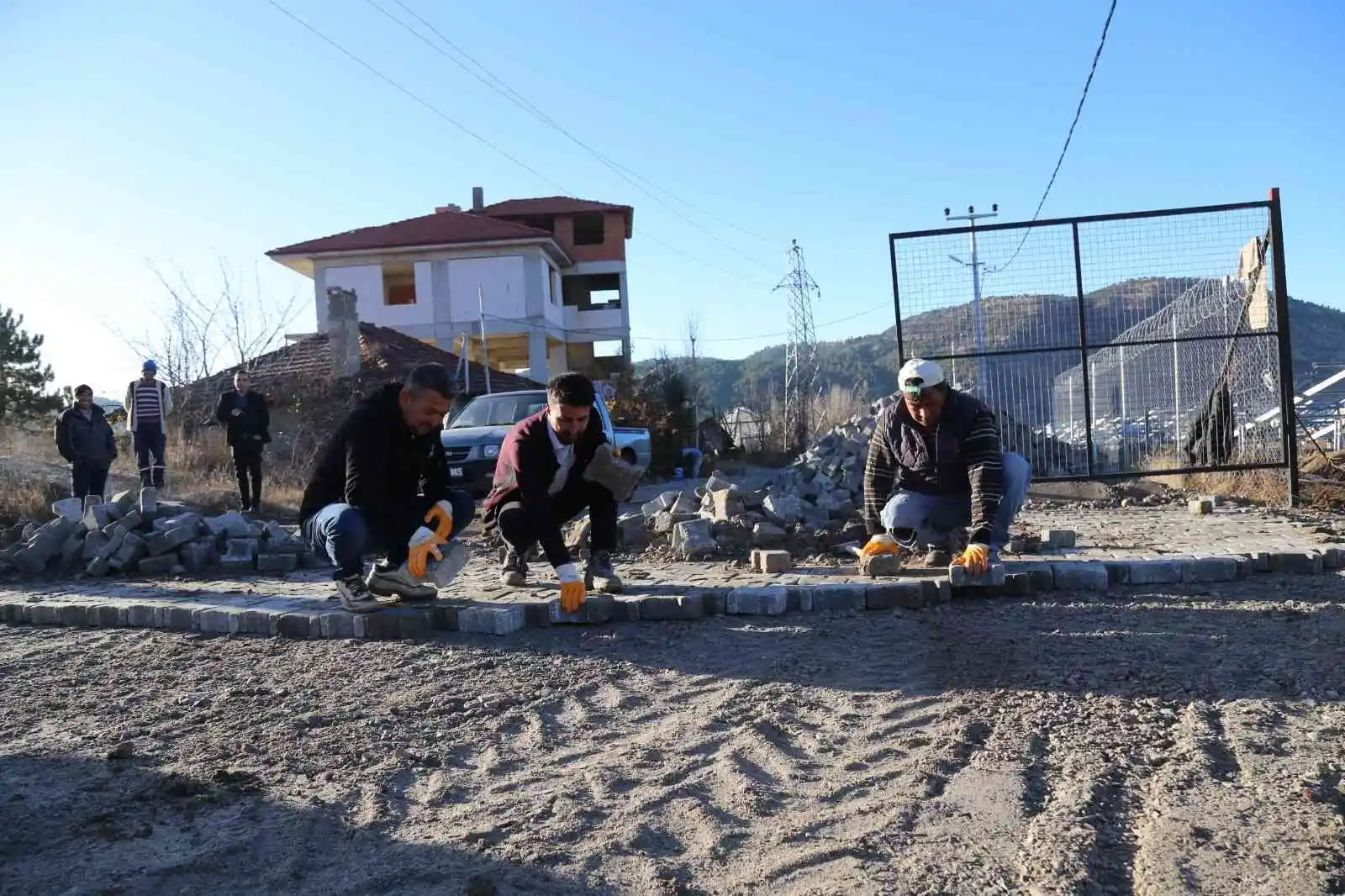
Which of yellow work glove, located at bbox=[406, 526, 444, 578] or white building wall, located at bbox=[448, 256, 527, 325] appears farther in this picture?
white building wall, located at bbox=[448, 256, 527, 325]

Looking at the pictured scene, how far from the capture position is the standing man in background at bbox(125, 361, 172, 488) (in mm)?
11094

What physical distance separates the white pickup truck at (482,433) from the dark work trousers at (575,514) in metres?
5.39

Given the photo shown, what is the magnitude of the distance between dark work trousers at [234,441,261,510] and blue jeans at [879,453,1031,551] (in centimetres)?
752

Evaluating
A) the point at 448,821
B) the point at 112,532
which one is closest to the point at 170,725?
the point at 448,821

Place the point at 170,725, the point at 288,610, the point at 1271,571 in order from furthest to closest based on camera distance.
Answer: the point at 1271,571, the point at 288,610, the point at 170,725

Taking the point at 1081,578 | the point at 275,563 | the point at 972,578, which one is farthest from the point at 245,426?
the point at 1081,578

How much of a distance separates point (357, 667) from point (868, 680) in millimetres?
2278

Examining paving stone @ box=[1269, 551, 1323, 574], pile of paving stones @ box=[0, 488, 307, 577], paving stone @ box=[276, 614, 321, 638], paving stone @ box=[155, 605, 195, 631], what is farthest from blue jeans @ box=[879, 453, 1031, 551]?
pile of paving stones @ box=[0, 488, 307, 577]

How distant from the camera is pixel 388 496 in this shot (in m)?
5.32

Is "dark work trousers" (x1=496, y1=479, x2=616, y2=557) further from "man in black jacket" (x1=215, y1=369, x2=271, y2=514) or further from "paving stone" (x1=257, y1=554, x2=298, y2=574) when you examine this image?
"man in black jacket" (x1=215, y1=369, x2=271, y2=514)

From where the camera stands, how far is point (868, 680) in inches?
163

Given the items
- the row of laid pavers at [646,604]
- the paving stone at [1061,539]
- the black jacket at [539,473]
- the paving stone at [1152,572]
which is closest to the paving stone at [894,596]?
the row of laid pavers at [646,604]

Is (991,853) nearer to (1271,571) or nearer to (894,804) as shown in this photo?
(894,804)

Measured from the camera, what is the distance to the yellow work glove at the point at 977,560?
5.36m
